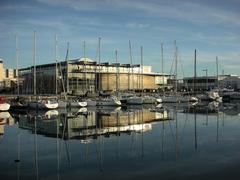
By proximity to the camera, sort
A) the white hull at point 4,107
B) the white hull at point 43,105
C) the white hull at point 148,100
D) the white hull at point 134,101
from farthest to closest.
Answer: the white hull at point 148,100 < the white hull at point 134,101 < the white hull at point 43,105 < the white hull at point 4,107

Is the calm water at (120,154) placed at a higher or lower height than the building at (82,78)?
lower

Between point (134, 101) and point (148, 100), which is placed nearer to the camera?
point (134, 101)

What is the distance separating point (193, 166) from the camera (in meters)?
16.6

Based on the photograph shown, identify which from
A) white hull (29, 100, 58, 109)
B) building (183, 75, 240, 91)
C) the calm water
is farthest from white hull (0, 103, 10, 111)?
building (183, 75, 240, 91)

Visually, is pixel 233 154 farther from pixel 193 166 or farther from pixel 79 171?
pixel 79 171

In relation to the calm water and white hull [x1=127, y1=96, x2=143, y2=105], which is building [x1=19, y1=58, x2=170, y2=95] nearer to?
white hull [x1=127, y1=96, x2=143, y2=105]

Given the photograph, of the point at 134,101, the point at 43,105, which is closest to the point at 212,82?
the point at 134,101

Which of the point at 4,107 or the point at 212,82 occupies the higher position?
the point at 212,82

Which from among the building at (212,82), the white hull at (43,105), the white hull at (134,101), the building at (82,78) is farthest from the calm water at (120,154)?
the building at (212,82)

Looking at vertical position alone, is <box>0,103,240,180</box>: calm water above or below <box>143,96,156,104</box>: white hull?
above

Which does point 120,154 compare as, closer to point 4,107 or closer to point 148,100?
point 4,107

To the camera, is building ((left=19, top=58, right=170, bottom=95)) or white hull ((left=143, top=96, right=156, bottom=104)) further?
building ((left=19, top=58, right=170, bottom=95))

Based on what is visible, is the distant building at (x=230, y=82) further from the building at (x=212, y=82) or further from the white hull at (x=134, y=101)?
the white hull at (x=134, y=101)

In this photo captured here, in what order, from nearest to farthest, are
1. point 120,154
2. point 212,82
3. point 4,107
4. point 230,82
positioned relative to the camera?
point 120,154
point 4,107
point 230,82
point 212,82
